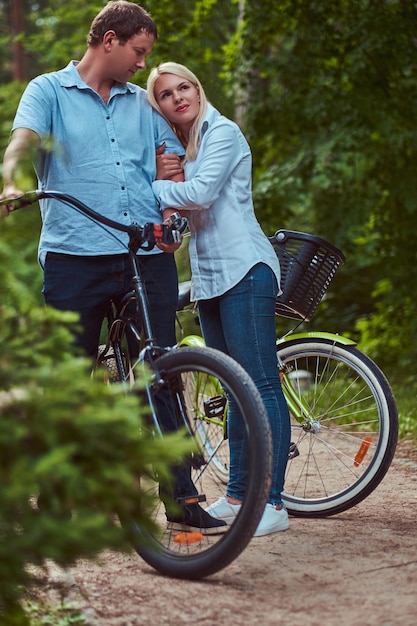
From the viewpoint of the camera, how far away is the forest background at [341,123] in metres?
7.88

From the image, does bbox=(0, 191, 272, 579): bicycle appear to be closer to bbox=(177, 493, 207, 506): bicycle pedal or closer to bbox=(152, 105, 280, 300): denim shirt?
bbox=(177, 493, 207, 506): bicycle pedal

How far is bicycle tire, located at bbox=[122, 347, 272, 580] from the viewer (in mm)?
3213

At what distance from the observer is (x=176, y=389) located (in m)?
3.61

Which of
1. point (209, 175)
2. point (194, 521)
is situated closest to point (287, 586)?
point (194, 521)

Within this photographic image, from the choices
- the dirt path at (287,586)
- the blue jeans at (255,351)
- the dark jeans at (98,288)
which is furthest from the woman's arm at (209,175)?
the dirt path at (287,586)

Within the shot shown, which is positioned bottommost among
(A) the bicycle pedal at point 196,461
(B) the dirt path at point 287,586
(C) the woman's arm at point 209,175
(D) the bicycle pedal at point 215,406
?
(B) the dirt path at point 287,586

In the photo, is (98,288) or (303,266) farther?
(303,266)

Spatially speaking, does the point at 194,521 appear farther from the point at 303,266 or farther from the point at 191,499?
the point at 303,266

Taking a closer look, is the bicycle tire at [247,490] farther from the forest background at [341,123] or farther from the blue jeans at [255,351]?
the forest background at [341,123]

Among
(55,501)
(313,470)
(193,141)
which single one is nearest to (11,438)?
(55,501)

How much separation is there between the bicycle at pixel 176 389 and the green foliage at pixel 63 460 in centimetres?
36

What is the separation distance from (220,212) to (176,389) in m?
0.78

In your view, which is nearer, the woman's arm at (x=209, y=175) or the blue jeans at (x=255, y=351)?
the woman's arm at (x=209, y=175)

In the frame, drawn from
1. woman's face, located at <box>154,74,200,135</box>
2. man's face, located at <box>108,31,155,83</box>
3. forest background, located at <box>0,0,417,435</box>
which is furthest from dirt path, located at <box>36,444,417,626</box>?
forest background, located at <box>0,0,417,435</box>
